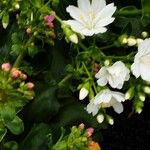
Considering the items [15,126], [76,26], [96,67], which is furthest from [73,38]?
[15,126]

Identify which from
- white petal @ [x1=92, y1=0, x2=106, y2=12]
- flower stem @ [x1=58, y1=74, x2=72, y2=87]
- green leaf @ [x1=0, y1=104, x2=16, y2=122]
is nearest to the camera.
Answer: green leaf @ [x1=0, y1=104, x2=16, y2=122]

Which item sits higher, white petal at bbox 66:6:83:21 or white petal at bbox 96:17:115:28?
white petal at bbox 66:6:83:21

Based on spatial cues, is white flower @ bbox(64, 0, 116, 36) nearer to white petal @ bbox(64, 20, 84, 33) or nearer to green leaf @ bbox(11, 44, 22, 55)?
white petal @ bbox(64, 20, 84, 33)

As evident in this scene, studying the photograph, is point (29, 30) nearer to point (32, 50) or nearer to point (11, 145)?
point (32, 50)

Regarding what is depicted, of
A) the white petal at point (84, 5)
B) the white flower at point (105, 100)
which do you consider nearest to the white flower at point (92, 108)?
the white flower at point (105, 100)

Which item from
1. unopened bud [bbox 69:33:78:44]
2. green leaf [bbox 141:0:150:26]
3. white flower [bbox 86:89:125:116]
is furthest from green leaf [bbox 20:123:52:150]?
green leaf [bbox 141:0:150:26]

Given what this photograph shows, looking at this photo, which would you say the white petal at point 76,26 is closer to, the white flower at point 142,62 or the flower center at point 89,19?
the flower center at point 89,19
